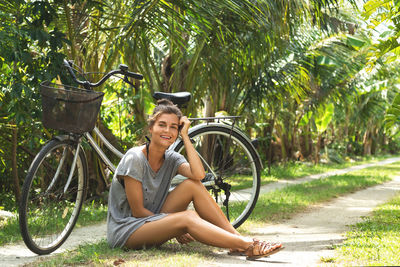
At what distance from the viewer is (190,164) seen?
3.74 m

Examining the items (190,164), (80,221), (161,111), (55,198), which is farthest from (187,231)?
(80,221)

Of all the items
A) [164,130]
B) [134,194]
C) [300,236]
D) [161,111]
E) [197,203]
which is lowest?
[300,236]

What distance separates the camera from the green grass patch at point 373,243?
3213 mm

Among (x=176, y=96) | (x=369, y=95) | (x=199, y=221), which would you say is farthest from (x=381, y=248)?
(x=369, y=95)

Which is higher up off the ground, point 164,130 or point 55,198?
point 164,130

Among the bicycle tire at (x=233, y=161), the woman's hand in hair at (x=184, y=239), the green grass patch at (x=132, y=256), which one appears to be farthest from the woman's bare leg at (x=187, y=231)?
the bicycle tire at (x=233, y=161)

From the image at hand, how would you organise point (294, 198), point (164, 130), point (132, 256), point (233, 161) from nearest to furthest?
point (132, 256) < point (164, 130) < point (233, 161) < point (294, 198)

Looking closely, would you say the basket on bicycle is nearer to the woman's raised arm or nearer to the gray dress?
the gray dress

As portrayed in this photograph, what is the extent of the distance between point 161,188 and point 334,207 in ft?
11.6

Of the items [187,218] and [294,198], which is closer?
[187,218]

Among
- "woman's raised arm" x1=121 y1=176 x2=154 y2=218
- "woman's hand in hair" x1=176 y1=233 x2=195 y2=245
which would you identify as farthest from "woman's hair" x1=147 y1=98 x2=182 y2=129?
"woman's hand in hair" x1=176 y1=233 x2=195 y2=245

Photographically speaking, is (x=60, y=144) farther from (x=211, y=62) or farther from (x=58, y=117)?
(x=211, y=62)

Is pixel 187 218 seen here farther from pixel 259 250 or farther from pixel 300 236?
pixel 300 236

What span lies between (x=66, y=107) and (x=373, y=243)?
250 cm
